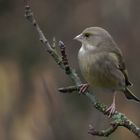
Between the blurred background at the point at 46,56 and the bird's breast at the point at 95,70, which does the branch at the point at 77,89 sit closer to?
the bird's breast at the point at 95,70

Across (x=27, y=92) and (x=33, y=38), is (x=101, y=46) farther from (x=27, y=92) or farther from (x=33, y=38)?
(x=33, y=38)

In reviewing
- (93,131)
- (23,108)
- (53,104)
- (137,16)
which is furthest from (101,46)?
(137,16)

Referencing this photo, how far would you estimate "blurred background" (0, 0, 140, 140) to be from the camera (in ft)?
36.3

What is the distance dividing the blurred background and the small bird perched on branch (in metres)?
2.39

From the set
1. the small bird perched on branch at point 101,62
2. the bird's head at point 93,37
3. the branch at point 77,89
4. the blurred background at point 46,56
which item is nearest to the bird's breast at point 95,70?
the small bird perched on branch at point 101,62

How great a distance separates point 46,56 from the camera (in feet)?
47.5

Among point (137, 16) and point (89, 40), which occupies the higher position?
point (89, 40)

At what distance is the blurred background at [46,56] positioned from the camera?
1107 cm

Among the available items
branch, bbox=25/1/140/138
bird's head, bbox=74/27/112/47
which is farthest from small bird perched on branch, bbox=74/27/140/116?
branch, bbox=25/1/140/138

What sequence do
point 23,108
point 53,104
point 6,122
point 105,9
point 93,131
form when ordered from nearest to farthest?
point 93,131 → point 53,104 → point 6,122 → point 23,108 → point 105,9

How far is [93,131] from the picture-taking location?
193 inches

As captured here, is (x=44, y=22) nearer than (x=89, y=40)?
No

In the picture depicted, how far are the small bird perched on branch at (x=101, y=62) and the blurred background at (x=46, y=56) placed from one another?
2.39m

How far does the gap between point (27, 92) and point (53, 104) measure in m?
6.60
